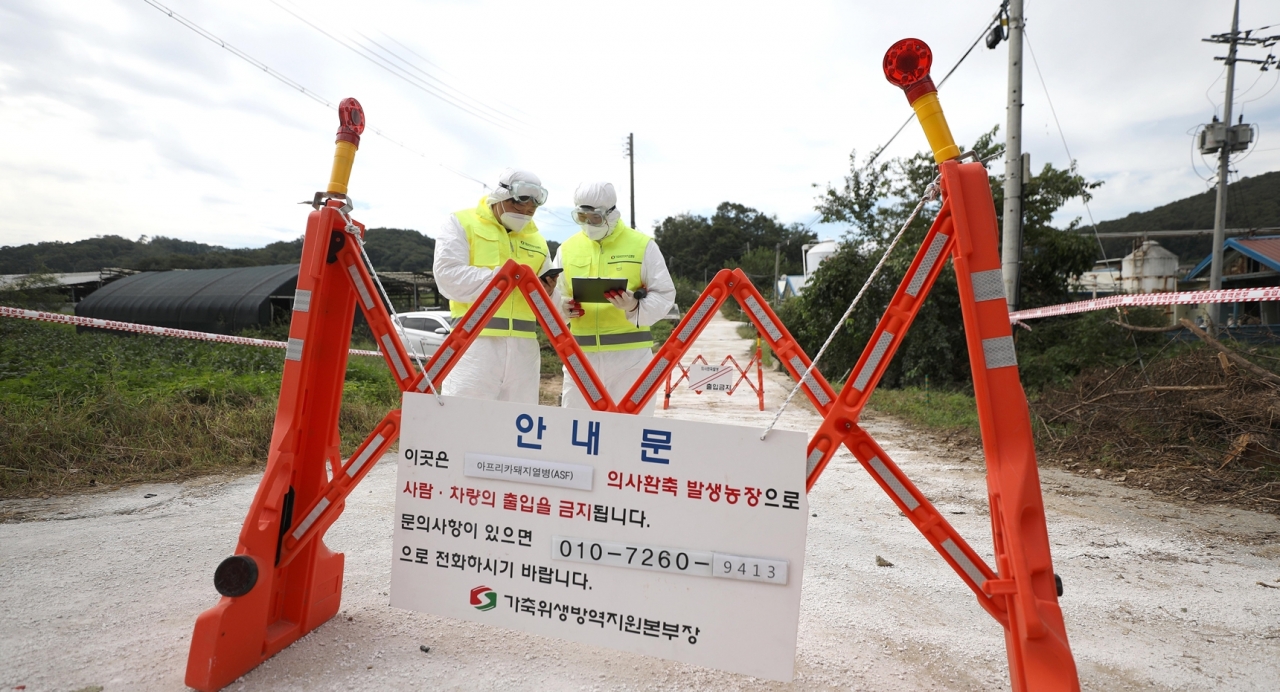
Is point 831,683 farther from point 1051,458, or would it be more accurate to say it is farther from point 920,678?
point 1051,458

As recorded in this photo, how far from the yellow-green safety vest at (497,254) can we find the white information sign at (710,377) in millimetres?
7483

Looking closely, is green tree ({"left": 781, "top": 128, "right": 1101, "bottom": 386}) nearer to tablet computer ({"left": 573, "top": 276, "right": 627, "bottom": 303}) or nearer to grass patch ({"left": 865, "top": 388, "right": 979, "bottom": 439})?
grass patch ({"left": 865, "top": 388, "right": 979, "bottom": 439})

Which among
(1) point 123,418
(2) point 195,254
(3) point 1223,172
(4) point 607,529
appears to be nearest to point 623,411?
(4) point 607,529

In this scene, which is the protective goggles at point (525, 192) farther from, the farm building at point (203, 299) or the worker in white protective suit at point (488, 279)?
the farm building at point (203, 299)

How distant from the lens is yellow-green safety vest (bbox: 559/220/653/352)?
380 cm

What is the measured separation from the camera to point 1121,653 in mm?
2633

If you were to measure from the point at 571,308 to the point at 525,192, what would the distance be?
682 millimetres

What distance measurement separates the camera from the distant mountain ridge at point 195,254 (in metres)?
29.8

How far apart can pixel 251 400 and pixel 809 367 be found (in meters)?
6.87

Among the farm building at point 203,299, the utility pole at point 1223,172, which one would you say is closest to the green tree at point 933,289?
the utility pole at point 1223,172

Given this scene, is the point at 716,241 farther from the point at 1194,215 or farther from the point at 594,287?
the point at 594,287

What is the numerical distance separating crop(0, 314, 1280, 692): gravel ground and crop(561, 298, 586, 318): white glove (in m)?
1.68

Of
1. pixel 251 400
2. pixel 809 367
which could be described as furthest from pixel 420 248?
pixel 809 367

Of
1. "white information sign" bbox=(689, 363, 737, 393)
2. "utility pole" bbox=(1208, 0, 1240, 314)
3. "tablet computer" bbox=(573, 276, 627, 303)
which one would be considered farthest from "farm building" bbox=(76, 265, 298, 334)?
"utility pole" bbox=(1208, 0, 1240, 314)
